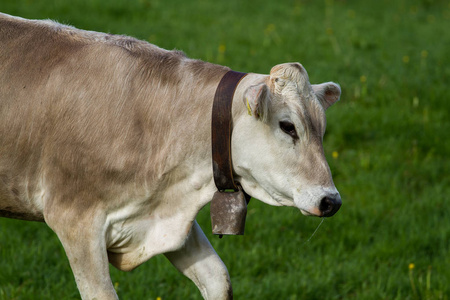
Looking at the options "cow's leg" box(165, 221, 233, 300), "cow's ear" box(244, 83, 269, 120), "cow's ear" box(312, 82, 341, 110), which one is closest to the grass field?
"cow's leg" box(165, 221, 233, 300)

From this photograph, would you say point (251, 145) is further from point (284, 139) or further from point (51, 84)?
point (51, 84)

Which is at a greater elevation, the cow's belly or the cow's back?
the cow's back

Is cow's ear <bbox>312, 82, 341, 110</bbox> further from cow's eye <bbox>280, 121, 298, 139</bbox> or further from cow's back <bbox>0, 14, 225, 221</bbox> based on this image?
cow's back <bbox>0, 14, 225, 221</bbox>

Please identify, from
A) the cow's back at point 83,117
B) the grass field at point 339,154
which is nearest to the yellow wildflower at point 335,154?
the grass field at point 339,154

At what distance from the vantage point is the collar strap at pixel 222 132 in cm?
360

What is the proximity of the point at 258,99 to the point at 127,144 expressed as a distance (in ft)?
2.38

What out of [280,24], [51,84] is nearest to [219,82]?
[51,84]

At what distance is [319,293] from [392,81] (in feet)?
13.6

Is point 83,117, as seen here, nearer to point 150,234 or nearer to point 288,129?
point 150,234

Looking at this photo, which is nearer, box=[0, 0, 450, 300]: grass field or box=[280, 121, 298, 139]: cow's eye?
box=[280, 121, 298, 139]: cow's eye

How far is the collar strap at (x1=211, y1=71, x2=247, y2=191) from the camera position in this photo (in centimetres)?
360

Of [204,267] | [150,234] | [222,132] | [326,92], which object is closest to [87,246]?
[150,234]

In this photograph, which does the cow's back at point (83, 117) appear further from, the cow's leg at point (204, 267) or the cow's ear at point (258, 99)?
the cow's leg at point (204, 267)

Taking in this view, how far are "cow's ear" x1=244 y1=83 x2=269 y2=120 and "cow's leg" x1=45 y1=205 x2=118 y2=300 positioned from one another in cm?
93
